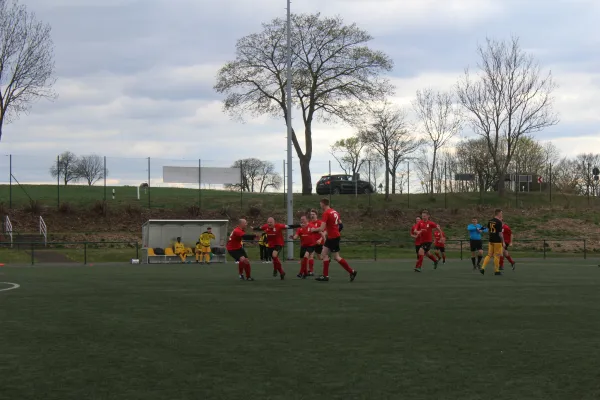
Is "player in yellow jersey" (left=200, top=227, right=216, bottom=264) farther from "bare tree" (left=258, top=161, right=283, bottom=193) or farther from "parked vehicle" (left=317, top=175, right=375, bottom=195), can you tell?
"bare tree" (left=258, top=161, right=283, bottom=193)

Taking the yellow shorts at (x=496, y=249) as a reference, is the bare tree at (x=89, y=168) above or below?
above

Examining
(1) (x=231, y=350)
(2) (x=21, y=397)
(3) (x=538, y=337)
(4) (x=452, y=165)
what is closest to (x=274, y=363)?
(1) (x=231, y=350)

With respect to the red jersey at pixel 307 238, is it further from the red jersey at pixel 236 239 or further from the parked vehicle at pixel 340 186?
the parked vehicle at pixel 340 186

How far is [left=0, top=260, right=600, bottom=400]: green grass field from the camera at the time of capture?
605cm

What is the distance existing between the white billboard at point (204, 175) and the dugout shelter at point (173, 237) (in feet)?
59.8

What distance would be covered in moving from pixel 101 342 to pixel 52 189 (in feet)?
179

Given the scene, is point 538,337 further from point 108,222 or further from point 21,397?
point 108,222

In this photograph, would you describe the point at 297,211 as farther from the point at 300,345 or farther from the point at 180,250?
the point at 300,345

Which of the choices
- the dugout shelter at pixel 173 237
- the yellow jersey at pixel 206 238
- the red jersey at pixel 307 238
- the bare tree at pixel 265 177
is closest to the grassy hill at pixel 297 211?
the dugout shelter at pixel 173 237

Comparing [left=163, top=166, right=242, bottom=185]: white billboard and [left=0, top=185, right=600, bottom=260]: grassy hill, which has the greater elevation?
[left=163, top=166, right=242, bottom=185]: white billboard

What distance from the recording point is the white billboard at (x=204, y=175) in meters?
54.4

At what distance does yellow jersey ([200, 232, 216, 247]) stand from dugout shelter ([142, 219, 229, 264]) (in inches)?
50.0

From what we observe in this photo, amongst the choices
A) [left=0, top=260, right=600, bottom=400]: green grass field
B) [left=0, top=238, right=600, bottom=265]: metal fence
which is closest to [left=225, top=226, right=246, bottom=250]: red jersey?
[left=0, top=260, right=600, bottom=400]: green grass field

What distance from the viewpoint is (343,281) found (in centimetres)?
1892
